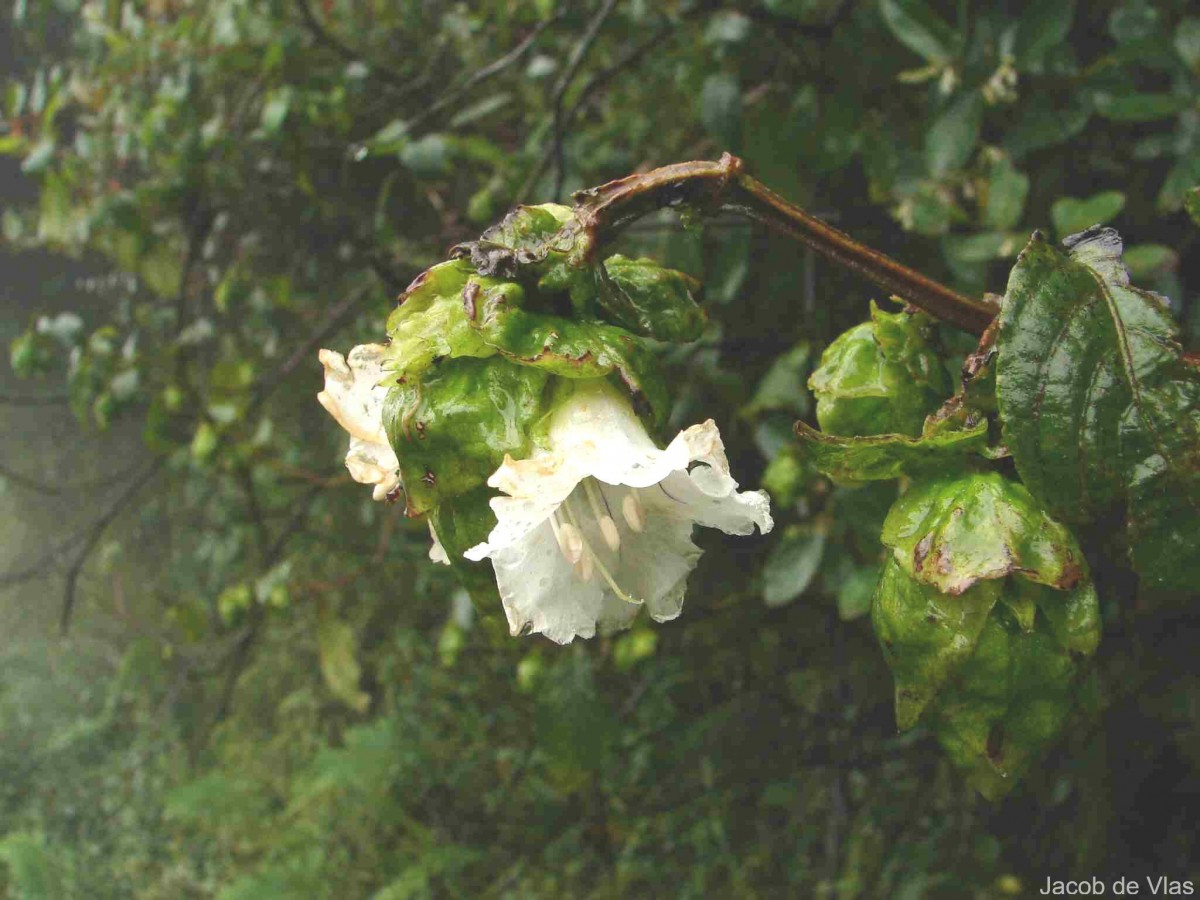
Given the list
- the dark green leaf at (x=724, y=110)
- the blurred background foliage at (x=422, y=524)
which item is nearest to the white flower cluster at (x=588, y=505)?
the blurred background foliage at (x=422, y=524)

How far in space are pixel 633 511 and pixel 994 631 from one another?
15cm

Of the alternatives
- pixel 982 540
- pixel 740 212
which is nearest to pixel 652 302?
pixel 740 212

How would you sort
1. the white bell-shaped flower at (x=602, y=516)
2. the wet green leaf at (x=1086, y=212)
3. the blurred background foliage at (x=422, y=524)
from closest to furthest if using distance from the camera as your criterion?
the white bell-shaped flower at (x=602, y=516)
the wet green leaf at (x=1086, y=212)
the blurred background foliage at (x=422, y=524)

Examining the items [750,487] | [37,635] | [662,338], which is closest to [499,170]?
[750,487]

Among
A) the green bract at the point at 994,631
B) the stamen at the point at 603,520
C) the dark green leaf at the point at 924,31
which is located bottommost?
the dark green leaf at the point at 924,31

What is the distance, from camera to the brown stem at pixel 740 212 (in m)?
0.39

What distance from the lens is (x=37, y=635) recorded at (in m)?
3.38

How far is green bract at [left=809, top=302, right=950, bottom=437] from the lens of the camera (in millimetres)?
449

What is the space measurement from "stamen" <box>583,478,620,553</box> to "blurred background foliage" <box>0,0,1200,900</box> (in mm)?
384

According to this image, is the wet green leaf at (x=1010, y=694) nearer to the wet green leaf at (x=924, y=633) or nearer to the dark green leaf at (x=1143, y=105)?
the wet green leaf at (x=924, y=633)

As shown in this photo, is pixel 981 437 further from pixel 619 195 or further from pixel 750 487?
pixel 750 487

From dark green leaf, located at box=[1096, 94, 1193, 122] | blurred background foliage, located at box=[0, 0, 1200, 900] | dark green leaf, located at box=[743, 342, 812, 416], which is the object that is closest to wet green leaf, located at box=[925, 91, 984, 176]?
blurred background foliage, located at box=[0, 0, 1200, 900]

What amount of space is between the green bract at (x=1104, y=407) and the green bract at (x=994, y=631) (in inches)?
0.8

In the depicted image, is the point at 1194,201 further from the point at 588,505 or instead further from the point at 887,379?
the point at 588,505
